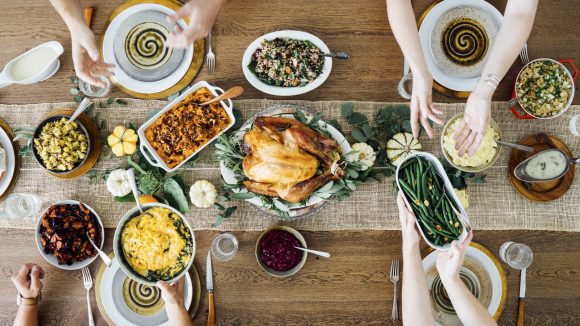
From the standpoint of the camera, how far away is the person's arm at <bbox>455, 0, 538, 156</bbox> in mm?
1771

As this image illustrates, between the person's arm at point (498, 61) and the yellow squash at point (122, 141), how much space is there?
1410 millimetres

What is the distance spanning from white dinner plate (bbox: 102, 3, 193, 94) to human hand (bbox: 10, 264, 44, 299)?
0.92 metres

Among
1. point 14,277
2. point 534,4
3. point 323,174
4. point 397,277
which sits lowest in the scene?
point 397,277

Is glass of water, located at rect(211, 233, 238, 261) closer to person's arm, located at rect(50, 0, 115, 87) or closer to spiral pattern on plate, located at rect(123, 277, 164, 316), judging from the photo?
spiral pattern on plate, located at rect(123, 277, 164, 316)

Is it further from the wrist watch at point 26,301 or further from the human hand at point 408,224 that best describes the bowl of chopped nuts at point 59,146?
the human hand at point 408,224

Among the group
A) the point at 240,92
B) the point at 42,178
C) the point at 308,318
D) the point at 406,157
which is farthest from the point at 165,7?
the point at 308,318

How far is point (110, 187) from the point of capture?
1.90m

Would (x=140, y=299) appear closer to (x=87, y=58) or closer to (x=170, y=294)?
(x=170, y=294)

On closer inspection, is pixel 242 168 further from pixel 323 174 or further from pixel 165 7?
pixel 165 7

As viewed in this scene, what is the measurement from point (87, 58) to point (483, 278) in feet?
6.55

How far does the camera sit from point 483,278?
1.99m

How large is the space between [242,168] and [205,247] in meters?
0.43

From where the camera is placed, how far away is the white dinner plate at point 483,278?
6.47 feet

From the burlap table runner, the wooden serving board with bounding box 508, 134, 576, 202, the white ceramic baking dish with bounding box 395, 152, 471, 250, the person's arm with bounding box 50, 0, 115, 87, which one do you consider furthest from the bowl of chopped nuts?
the wooden serving board with bounding box 508, 134, 576, 202
